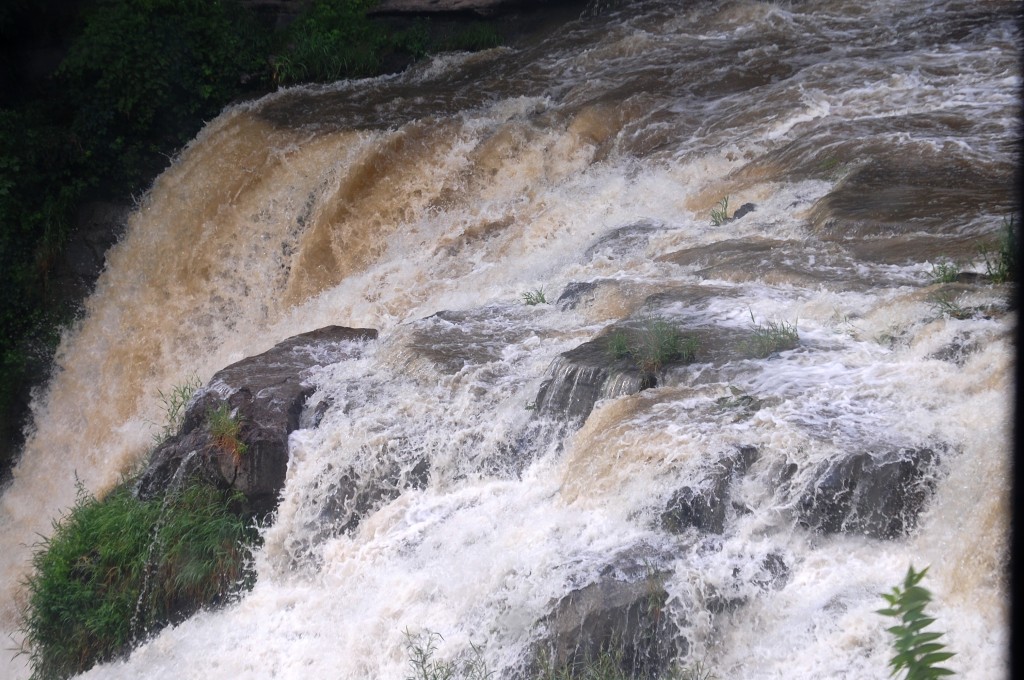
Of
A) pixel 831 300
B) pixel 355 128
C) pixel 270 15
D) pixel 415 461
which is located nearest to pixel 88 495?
pixel 415 461

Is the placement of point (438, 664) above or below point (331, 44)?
below

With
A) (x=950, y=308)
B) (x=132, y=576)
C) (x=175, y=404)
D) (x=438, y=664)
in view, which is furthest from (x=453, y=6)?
(x=438, y=664)

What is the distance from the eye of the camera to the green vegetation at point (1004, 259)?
524 centimetres

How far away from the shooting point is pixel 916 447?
4.20 metres

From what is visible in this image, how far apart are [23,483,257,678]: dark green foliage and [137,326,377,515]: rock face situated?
147mm

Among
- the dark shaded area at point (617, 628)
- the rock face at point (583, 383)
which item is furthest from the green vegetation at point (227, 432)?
the dark shaded area at point (617, 628)

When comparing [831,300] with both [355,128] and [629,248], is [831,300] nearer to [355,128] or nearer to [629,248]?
[629,248]

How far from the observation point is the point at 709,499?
14.7 feet

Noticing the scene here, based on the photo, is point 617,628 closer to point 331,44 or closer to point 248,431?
point 248,431

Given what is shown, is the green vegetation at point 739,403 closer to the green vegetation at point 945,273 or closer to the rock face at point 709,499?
the rock face at point 709,499

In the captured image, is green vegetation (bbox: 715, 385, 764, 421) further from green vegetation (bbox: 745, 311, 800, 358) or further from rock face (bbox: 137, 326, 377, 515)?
rock face (bbox: 137, 326, 377, 515)

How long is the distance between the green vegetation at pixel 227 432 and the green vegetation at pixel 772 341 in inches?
129

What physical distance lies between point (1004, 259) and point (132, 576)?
5.56 meters

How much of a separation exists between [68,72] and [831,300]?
30.7ft
